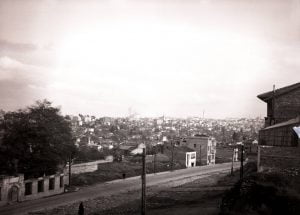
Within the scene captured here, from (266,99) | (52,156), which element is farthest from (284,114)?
(52,156)

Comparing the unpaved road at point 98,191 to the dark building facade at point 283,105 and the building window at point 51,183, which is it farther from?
the dark building facade at point 283,105

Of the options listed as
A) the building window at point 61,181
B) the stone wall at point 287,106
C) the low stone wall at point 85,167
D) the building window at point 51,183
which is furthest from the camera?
the low stone wall at point 85,167

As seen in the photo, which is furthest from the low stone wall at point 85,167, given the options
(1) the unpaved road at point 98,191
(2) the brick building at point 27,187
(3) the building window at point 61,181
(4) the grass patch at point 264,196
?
(4) the grass patch at point 264,196

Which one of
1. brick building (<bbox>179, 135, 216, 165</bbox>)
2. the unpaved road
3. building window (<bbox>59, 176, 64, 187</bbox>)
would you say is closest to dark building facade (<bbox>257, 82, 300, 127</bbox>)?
the unpaved road

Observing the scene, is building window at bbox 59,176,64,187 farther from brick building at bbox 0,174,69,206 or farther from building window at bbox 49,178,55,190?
building window at bbox 49,178,55,190

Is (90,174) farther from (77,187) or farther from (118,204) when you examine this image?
(118,204)
